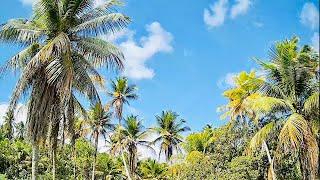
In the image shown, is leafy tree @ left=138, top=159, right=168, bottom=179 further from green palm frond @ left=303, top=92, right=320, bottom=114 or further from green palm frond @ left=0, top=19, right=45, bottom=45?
green palm frond @ left=0, top=19, right=45, bottom=45

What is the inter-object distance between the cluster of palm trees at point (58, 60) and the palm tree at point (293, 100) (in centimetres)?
522

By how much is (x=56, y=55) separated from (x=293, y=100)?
8056 mm

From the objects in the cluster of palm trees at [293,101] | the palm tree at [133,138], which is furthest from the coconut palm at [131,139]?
the cluster of palm trees at [293,101]

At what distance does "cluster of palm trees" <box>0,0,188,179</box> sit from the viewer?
14.7 meters

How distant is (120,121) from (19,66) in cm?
2647

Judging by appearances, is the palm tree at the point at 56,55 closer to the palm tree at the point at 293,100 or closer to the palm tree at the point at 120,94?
the palm tree at the point at 293,100

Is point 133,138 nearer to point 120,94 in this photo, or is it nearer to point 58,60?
point 120,94

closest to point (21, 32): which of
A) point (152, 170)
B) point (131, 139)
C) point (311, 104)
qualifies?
point (311, 104)

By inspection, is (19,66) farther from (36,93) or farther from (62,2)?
(62,2)

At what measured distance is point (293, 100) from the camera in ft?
54.9

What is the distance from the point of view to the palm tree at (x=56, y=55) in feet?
48.2

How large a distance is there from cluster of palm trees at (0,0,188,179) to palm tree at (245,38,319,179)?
5.22 meters

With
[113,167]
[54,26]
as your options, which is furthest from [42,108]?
[113,167]

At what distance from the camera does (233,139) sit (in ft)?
99.9
